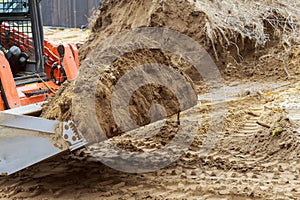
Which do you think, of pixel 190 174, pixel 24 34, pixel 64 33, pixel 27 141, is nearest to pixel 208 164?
pixel 190 174

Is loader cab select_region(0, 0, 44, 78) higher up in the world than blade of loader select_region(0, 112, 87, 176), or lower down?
higher up

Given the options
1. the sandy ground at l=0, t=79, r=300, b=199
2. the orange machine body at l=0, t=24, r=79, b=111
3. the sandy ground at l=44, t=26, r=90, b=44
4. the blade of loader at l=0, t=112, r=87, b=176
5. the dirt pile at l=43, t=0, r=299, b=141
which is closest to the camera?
the blade of loader at l=0, t=112, r=87, b=176

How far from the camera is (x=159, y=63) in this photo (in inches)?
175

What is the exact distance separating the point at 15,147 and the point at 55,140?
291 millimetres

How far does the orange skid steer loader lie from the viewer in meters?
3.54

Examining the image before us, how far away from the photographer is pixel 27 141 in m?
3.54

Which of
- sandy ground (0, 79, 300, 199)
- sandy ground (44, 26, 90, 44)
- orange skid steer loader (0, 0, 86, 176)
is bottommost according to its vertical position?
sandy ground (0, 79, 300, 199)

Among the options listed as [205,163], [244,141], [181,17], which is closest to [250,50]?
[181,17]

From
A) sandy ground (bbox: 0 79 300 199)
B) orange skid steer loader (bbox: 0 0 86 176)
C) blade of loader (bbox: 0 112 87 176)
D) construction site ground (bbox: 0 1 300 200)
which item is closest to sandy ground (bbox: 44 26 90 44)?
construction site ground (bbox: 0 1 300 200)

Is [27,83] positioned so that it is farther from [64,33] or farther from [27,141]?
[64,33]

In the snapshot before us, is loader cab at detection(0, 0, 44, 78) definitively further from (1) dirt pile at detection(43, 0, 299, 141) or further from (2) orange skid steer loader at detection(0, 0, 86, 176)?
(1) dirt pile at detection(43, 0, 299, 141)

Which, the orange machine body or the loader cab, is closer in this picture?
the orange machine body

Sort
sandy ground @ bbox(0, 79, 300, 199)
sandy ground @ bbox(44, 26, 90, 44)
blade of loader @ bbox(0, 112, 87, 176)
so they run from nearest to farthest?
blade of loader @ bbox(0, 112, 87, 176)
sandy ground @ bbox(0, 79, 300, 199)
sandy ground @ bbox(44, 26, 90, 44)

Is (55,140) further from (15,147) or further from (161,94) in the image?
(161,94)
